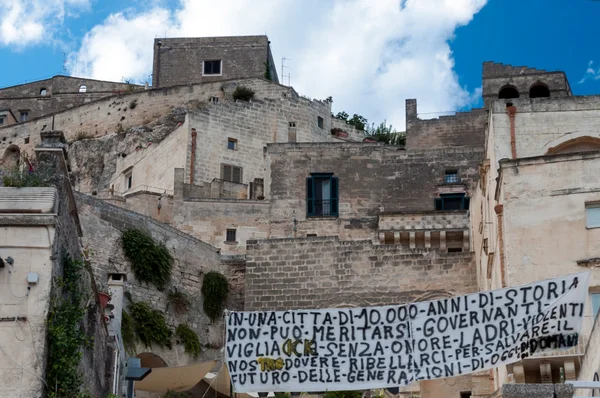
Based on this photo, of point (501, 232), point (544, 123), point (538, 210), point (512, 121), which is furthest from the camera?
point (544, 123)

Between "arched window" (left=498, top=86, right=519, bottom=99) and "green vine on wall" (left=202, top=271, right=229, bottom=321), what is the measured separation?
13.1 metres

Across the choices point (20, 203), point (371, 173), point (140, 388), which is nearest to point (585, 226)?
point (140, 388)

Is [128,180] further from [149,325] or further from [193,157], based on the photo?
[149,325]

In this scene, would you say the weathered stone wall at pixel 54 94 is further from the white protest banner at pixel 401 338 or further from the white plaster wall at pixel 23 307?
the white plaster wall at pixel 23 307

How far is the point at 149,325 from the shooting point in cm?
3400

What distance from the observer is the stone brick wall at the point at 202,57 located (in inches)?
2534

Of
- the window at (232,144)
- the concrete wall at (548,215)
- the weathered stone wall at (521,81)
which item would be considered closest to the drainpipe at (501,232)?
the concrete wall at (548,215)

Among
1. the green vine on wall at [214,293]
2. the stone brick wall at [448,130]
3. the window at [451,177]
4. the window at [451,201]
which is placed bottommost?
the green vine on wall at [214,293]

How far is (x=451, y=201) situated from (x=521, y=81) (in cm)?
532

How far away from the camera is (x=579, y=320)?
1808 cm

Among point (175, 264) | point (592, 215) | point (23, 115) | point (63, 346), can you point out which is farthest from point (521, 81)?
point (23, 115)

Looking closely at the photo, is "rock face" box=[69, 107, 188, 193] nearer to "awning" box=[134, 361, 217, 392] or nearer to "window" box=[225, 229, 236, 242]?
"window" box=[225, 229, 236, 242]

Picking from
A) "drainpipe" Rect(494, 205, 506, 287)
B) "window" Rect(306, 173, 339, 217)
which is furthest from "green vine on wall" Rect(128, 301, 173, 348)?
"drainpipe" Rect(494, 205, 506, 287)

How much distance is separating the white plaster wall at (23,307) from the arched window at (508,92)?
28697mm
